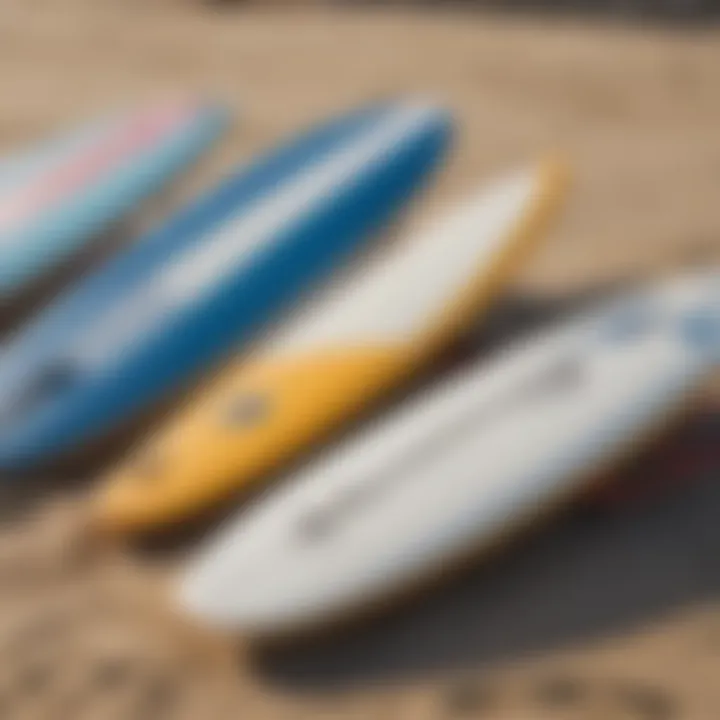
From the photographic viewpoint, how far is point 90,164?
243 cm

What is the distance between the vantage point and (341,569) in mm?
1522

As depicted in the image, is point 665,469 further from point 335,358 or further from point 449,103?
point 449,103

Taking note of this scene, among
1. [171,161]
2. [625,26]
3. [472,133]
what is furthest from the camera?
[625,26]

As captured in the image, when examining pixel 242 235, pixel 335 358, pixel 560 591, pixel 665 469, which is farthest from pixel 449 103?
pixel 560 591

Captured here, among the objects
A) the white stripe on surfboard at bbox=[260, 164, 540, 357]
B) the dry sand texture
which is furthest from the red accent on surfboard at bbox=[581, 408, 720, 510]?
the white stripe on surfboard at bbox=[260, 164, 540, 357]

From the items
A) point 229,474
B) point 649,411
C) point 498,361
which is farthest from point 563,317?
point 229,474

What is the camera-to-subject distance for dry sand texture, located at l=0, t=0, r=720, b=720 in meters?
1.47

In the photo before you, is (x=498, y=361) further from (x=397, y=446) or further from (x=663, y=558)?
(x=663, y=558)

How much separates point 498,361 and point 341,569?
40 centimetres

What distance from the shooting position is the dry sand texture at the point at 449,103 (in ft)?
4.81

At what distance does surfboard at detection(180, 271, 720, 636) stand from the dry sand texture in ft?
0.27

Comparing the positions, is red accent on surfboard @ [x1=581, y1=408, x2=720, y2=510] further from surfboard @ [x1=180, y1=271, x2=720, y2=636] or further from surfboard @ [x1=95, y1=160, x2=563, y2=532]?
surfboard @ [x1=95, y1=160, x2=563, y2=532]

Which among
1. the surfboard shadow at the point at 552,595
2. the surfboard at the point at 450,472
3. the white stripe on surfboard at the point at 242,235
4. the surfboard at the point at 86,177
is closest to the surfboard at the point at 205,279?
the white stripe on surfboard at the point at 242,235

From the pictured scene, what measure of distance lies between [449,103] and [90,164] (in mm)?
807
